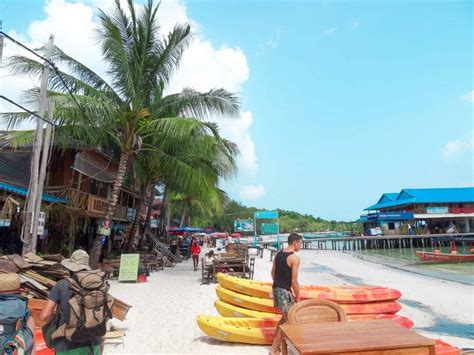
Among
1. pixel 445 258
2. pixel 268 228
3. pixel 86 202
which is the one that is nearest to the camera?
pixel 86 202

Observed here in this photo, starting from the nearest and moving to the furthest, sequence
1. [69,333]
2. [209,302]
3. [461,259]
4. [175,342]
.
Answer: [69,333] → [175,342] → [209,302] → [461,259]

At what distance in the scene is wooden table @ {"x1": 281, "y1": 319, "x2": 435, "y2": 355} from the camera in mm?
2744

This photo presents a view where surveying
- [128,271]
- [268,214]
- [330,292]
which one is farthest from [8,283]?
[268,214]

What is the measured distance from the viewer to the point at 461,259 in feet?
86.4

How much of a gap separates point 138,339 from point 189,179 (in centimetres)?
994

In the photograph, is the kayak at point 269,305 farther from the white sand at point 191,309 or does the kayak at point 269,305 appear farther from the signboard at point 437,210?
the signboard at point 437,210

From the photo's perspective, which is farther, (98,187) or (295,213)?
(295,213)

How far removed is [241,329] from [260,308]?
932mm

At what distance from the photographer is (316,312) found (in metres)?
3.85

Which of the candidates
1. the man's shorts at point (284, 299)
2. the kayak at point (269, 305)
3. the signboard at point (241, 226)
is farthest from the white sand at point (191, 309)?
the signboard at point (241, 226)

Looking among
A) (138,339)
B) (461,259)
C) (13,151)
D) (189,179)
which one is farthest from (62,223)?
(461,259)

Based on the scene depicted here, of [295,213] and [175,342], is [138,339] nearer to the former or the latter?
[175,342]

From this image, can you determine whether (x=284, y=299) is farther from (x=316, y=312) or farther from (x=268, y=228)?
(x=268, y=228)

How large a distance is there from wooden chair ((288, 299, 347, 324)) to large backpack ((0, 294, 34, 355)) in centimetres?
243
